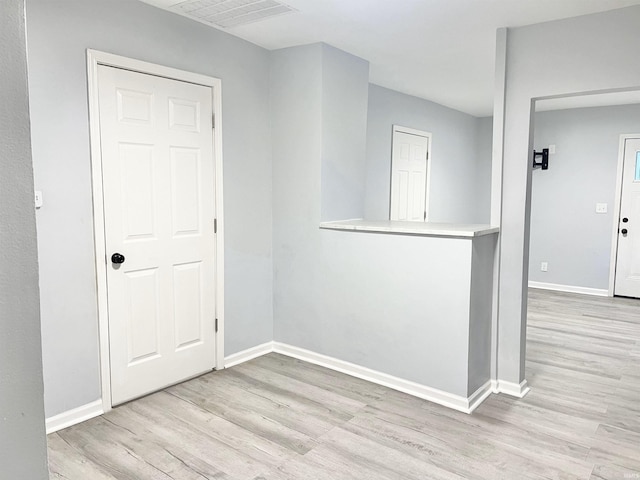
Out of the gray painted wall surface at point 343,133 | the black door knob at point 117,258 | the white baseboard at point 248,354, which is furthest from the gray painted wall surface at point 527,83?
the black door knob at point 117,258

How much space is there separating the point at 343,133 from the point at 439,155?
2.84m

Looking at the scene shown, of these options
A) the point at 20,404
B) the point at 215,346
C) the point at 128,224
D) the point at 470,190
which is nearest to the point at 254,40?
the point at 128,224

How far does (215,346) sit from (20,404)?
2.69 metres

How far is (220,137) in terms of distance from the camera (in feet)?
10.8

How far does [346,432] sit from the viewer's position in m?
2.61

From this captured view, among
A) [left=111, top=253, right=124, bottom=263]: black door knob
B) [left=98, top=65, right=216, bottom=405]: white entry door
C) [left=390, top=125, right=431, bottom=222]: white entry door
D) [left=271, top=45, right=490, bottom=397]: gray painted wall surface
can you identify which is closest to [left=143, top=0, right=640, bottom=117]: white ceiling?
[left=271, top=45, right=490, bottom=397]: gray painted wall surface

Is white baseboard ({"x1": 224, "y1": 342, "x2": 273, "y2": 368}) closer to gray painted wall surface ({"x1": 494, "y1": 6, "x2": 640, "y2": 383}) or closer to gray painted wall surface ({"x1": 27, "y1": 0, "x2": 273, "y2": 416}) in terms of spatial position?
gray painted wall surface ({"x1": 27, "y1": 0, "x2": 273, "y2": 416})

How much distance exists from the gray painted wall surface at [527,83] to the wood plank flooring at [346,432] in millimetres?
504

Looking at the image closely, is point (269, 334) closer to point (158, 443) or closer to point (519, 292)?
point (158, 443)

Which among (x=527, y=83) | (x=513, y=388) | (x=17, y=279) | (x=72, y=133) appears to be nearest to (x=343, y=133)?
→ (x=527, y=83)

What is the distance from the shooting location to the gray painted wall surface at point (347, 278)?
9.69 ft

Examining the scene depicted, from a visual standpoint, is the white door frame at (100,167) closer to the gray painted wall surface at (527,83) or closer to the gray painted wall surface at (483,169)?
the gray painted wall surface at (527,83)

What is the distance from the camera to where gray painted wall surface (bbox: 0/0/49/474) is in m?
0.75

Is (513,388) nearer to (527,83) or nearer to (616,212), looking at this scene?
(527,83)
